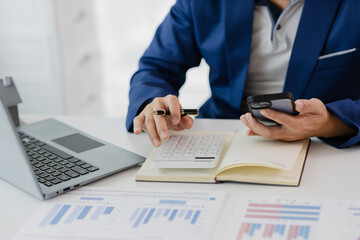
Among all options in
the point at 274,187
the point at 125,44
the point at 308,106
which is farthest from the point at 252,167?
the point at 125,44

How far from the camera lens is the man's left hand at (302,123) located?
1.04 meters

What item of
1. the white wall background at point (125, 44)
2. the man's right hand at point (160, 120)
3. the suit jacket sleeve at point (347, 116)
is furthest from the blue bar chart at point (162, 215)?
the white wall background at point (125, 44)

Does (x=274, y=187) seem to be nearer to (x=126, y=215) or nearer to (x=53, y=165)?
(x=126, y=215)

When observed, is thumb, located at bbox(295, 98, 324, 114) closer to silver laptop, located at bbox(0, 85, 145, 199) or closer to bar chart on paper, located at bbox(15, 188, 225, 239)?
bar chart on paper, located at bbox(15, 188, 225, 239)

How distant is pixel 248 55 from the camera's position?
4.65 feet

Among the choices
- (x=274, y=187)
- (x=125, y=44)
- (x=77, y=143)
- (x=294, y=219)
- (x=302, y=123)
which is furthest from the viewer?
(x=125, y=44)

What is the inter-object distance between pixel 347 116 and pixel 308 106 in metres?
0.11

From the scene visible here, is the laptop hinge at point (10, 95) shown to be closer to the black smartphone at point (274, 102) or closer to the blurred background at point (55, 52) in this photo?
the black smartphone at point (274, 102)

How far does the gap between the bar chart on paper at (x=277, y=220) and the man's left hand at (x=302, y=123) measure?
8.1 inches

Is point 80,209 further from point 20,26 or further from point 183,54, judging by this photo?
point 20,26

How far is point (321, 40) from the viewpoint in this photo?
132cm

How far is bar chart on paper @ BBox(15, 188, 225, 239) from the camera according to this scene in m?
0.84

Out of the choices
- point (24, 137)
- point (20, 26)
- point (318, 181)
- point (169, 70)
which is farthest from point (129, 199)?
point (20, 26)

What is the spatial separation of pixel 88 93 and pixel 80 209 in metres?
2.28
